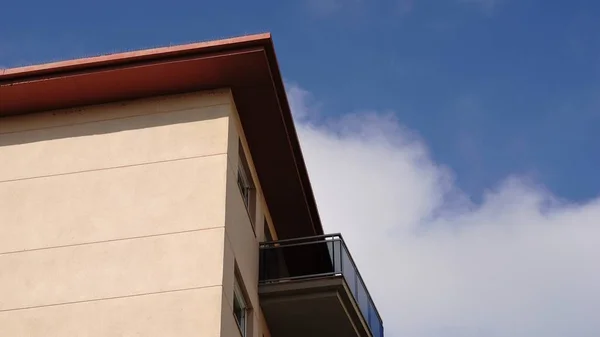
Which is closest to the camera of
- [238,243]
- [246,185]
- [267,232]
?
[238,243]

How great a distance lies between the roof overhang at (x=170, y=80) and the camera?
71.6ft

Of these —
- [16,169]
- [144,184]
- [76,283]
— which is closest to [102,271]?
[76,283]

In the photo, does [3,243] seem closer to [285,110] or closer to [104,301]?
[104,301]

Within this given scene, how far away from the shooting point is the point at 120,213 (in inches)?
825

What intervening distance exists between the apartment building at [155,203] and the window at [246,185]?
4 cm

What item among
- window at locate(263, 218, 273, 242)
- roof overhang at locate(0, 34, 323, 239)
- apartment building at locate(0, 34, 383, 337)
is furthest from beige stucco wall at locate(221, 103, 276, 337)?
window at locate(263, 218, 273, 242)

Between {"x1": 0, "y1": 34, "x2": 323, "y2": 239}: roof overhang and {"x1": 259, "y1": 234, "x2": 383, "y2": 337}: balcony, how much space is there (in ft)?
8.77

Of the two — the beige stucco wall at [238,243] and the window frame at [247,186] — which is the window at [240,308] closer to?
the beige stucco wall at [238,243]

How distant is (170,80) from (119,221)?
131 inches

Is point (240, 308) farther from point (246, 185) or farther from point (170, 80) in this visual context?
point (170, 80)

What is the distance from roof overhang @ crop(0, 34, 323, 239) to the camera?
71.6 feet

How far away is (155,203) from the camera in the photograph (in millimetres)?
21000

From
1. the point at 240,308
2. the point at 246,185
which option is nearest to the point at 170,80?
the point at 246,185

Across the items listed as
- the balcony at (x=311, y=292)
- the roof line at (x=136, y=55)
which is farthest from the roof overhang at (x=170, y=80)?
the balcony at (x=311, y=292)
